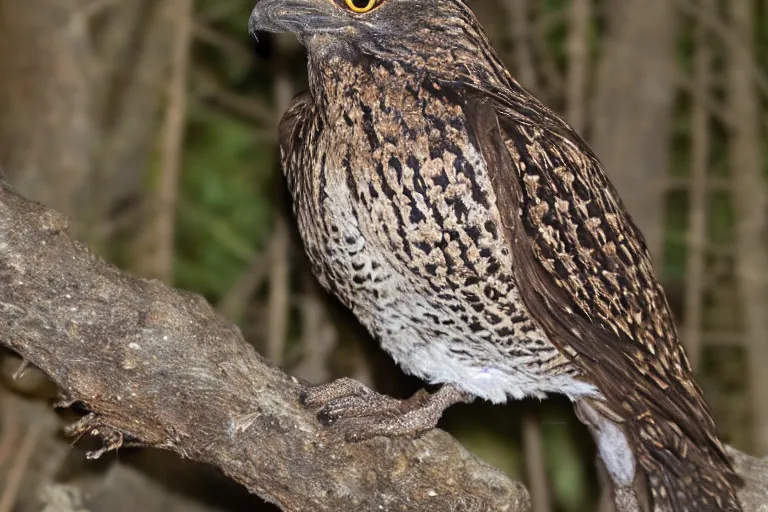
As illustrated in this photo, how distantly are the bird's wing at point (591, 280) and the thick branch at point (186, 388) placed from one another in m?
0.47

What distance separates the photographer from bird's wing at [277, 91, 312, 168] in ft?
10.2

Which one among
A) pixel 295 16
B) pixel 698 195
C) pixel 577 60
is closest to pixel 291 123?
pixel 295 16

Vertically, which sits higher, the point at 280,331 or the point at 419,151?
the point at 419,151

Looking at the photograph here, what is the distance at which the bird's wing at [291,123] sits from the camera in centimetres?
310

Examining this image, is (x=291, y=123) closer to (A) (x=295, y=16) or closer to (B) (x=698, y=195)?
(A) (x=295, y=16)

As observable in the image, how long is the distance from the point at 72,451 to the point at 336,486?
1597 mm

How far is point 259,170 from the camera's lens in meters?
5.40

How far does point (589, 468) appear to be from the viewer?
17.1 feet

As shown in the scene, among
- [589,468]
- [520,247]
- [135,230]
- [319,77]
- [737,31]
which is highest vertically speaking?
[737,31]

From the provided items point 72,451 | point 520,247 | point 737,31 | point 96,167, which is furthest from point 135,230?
point 737,31

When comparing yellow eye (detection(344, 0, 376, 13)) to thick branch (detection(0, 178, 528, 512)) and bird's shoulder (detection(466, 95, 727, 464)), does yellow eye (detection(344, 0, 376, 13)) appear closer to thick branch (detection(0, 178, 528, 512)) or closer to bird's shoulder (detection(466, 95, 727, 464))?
bird's shoulder (detection(466, 95, 727, 464))

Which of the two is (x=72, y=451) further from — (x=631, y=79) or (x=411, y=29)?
(x=631, y=79)

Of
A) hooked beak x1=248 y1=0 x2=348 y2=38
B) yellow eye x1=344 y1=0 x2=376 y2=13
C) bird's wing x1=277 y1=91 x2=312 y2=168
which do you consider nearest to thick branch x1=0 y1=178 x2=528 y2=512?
bird's wing x1=277 y1=91 x2=312 y2=168

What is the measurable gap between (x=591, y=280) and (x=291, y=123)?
1.05 metres
